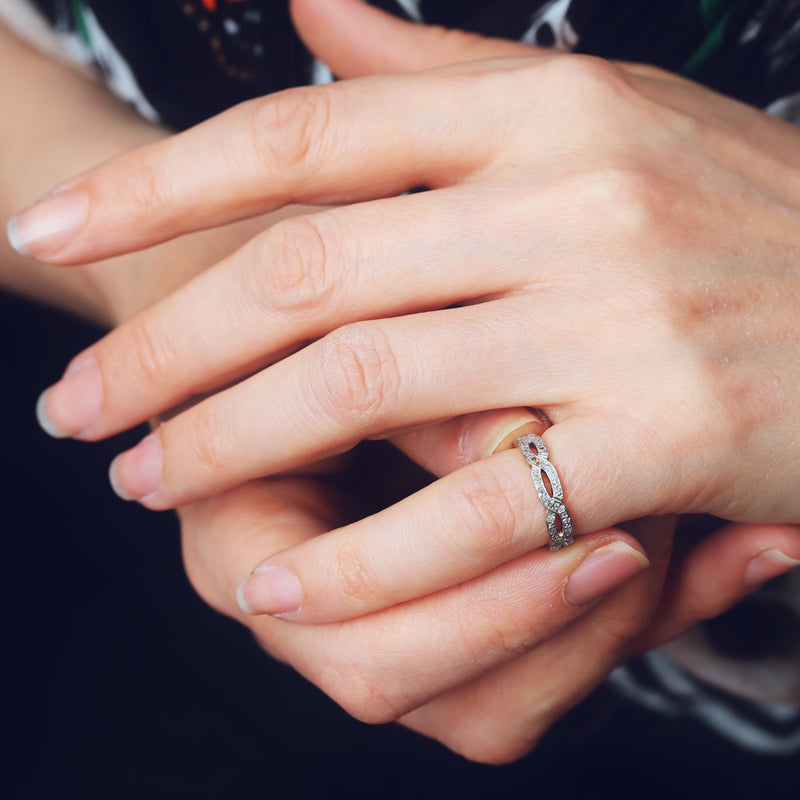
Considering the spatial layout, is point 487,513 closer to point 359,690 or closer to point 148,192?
point 359,690

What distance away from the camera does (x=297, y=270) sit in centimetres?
75

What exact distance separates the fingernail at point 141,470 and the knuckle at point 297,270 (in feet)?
0.73

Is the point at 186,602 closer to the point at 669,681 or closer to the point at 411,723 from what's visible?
the point at 411,723

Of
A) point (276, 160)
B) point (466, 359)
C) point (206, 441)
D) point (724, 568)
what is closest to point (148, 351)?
point (206, 441)

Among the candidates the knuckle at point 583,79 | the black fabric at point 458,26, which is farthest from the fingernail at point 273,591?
the black fabric at point 458,26

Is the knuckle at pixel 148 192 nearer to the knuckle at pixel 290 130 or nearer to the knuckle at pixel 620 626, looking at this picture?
the knuckle at pixel 290 130

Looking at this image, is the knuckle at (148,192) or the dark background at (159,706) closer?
the knuckle at (148,192)

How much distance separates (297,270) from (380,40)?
40 cm

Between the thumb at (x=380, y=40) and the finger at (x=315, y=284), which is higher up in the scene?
the thumb at (x=380, y=40)

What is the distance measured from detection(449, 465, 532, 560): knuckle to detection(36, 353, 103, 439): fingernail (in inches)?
17.6

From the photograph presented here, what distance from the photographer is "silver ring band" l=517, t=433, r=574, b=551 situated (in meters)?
0.70

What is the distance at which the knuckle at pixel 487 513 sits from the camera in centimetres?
69

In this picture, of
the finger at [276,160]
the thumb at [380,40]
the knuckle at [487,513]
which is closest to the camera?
the knuckle at [487,513]

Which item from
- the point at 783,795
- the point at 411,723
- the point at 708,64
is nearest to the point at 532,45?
the point at 708,64
